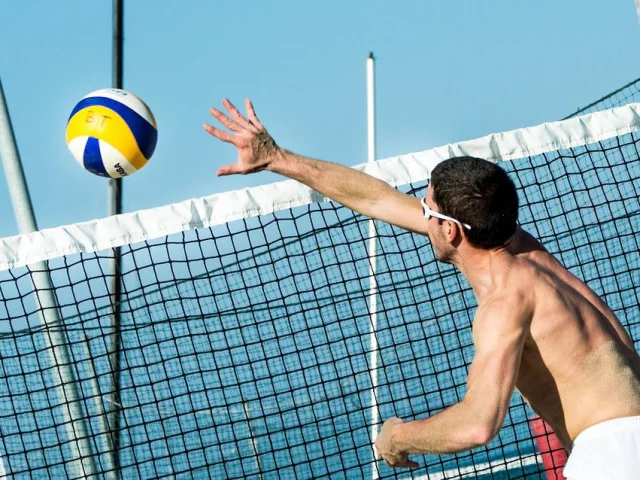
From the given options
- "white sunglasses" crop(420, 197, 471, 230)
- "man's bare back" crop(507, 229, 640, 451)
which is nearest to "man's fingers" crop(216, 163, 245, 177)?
"white sunglasses" crop(420, 197, 471, 230)

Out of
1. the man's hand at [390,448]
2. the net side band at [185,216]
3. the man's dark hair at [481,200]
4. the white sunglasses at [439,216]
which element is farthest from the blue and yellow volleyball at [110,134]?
the man's hand at [390,448]

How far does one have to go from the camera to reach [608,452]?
356cm

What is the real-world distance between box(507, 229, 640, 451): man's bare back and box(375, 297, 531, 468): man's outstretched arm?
109mm

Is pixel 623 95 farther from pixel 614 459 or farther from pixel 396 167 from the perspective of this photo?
pixel 614 459

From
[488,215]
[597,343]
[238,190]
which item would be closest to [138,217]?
[238,190]

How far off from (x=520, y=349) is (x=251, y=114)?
1.79m

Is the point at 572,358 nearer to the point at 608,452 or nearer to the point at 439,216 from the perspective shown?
the point at 608,452

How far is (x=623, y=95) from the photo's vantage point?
25.1 ft

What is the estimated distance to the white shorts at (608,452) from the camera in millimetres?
3502

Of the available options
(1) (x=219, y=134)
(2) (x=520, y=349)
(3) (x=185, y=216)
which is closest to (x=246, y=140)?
(1) (x=219, y=134)

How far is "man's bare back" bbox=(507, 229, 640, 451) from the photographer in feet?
11.9

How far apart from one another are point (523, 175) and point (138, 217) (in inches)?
105

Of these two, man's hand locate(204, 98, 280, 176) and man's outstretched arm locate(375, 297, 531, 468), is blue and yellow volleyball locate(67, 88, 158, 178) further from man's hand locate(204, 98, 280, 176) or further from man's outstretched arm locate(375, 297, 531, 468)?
man's outstretched arm locate(375, 297, 531, 468)

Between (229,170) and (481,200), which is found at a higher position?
(229,170)
